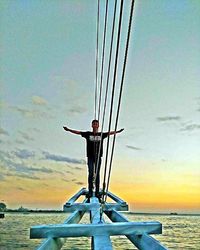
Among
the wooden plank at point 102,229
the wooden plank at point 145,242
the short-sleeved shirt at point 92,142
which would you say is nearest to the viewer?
the wooden plank at point 145,242

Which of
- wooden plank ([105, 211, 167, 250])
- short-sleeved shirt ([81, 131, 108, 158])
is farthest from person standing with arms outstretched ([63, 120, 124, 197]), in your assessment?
wooden plank ([105, 211, 167, 250])

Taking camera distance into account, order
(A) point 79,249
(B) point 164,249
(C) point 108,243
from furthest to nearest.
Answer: (A) point 79,249 → (C) point 108,243 → (B) point 164,249

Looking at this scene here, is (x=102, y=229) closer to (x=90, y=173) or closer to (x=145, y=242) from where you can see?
(x=145, y=242)

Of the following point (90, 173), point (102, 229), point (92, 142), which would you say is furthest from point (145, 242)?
point (90, 173)

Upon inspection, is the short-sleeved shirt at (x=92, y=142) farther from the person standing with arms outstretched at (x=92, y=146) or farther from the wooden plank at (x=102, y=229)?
the wooden plank at (x=102, y=229)

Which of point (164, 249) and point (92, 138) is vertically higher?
point (92, 138)

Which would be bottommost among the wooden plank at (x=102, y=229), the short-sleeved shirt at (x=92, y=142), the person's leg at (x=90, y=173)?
the wooden plank at (x=102, y=229)

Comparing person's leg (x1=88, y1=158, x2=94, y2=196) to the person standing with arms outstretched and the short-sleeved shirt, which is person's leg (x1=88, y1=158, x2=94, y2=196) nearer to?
the person standing with arms outstretched

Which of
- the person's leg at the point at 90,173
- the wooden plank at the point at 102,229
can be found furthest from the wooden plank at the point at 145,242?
the person's leg at the point at 90,173

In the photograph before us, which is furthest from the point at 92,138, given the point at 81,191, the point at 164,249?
the point at 164,249

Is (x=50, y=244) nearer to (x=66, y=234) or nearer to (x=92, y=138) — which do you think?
(x=66, y=234)

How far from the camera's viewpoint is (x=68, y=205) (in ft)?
21.4

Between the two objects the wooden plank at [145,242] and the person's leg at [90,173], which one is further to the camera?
the person's leg at [90,173]

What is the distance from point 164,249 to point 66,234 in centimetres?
109
